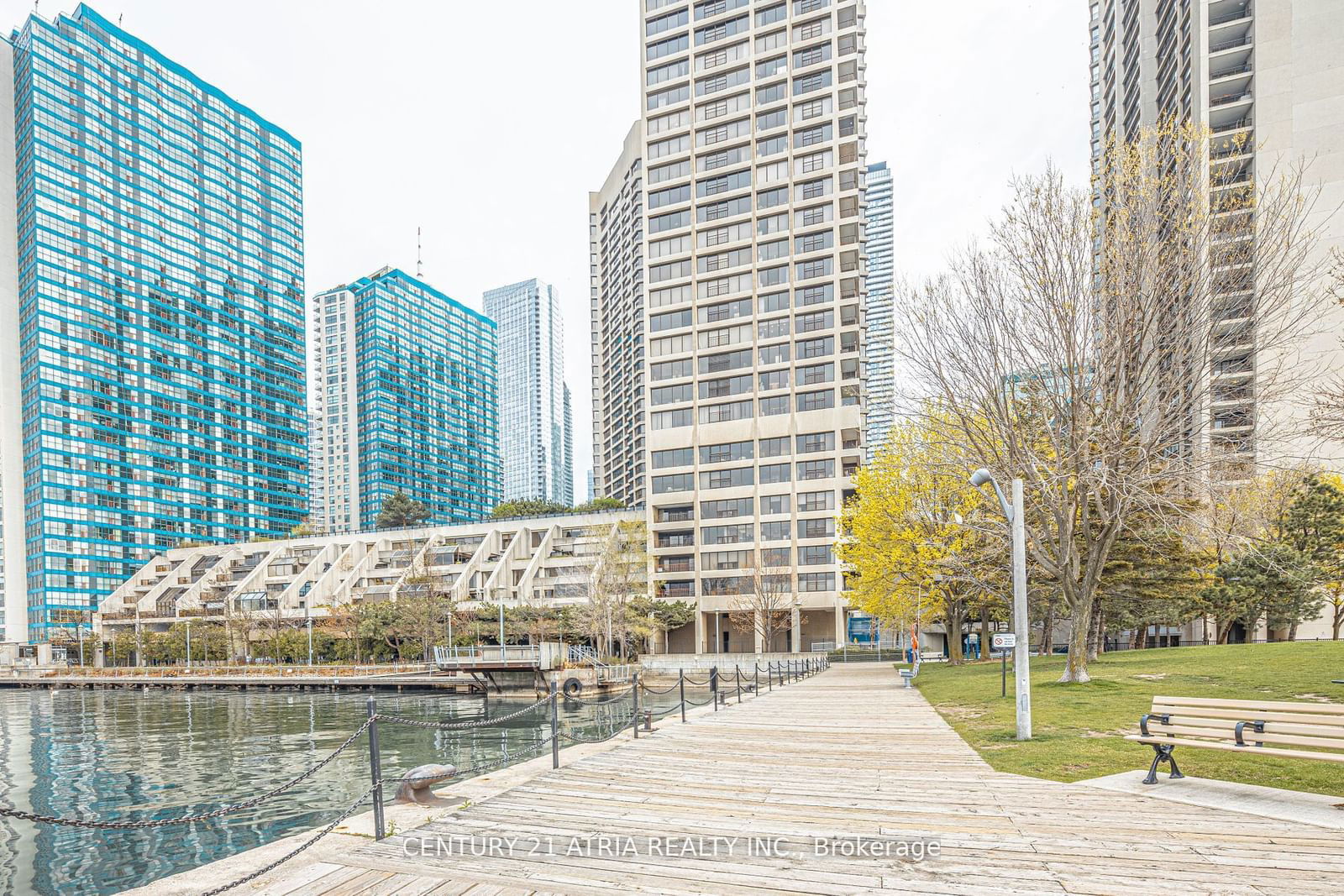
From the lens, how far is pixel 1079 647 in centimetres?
2084

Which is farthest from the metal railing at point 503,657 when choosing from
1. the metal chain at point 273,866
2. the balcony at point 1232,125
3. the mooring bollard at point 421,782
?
the balcony at point 1232,125

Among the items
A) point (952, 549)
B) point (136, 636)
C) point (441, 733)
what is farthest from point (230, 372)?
point (952, 549)

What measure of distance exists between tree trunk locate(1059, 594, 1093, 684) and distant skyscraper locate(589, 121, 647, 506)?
212ft

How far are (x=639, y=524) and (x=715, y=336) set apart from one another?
61.9ft

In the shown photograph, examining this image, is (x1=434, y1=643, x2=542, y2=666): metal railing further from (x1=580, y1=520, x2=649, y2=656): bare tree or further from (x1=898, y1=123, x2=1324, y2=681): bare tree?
(x1=898, y1=123, x2=1324, y2=681): bare tree

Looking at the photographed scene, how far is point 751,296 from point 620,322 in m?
35.4

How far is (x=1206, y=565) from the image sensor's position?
36812 millimetres

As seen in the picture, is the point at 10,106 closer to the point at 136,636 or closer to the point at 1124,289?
the point at 136,636

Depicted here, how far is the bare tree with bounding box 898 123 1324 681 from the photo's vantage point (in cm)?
1831

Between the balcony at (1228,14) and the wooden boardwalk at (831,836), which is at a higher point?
the balcony at (1228,14)

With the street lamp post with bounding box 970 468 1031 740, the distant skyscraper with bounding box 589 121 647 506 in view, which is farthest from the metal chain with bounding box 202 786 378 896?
the distant skyscraper with bounding box 589 121 647 506

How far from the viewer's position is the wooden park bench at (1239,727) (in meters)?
7.73

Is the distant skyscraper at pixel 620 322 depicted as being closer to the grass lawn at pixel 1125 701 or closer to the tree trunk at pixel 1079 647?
the grass lawn at pixel 1125 701

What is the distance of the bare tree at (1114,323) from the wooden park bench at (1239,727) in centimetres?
1057
